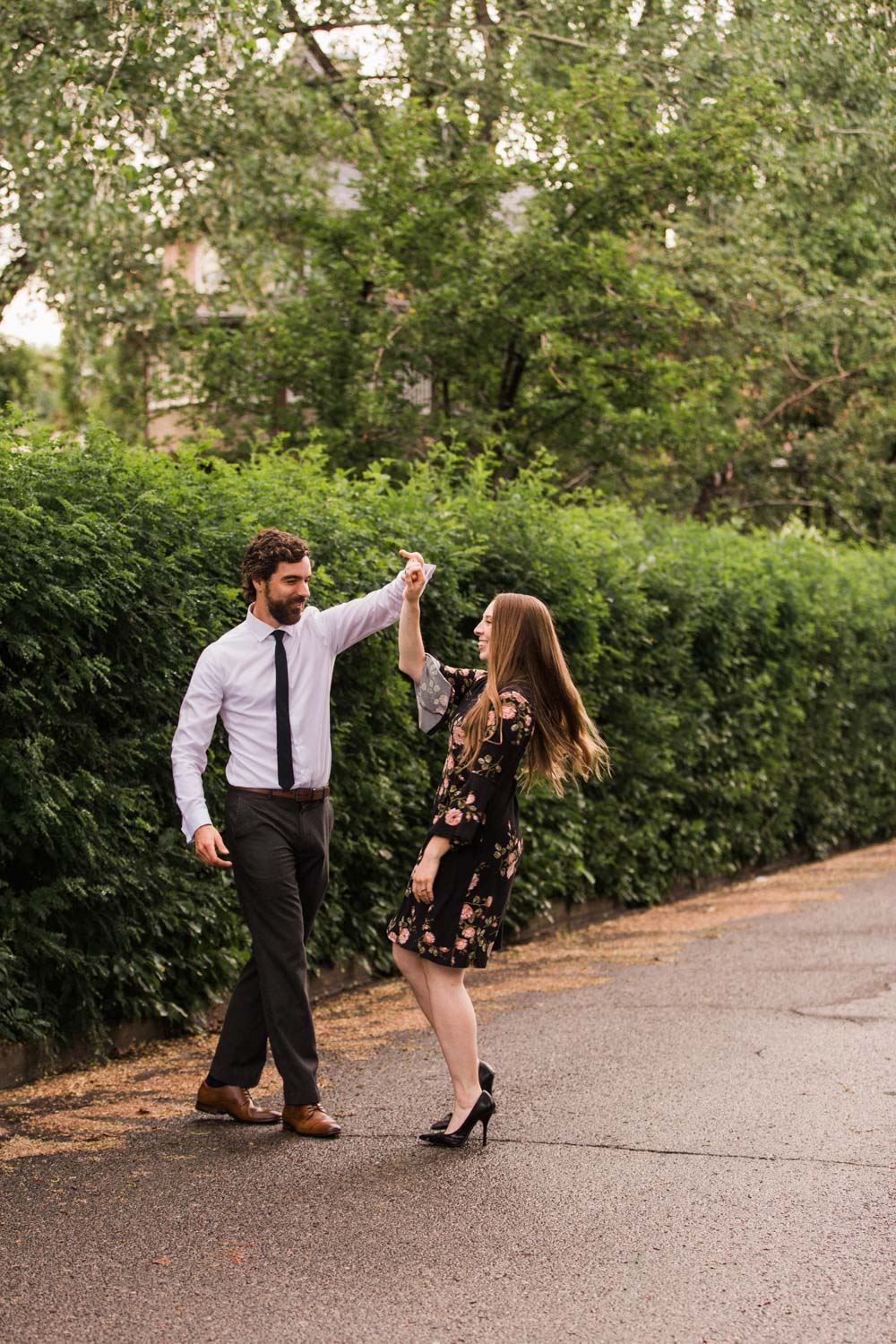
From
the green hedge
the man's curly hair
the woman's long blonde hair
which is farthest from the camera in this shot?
the green hedge

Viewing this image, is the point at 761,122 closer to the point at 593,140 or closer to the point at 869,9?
the point at 593,140

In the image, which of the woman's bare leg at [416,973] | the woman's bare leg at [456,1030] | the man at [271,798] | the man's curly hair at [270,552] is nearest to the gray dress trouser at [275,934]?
the man at [271,798]

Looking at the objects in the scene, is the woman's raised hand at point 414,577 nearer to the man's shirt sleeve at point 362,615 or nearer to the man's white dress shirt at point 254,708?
the man's white dress shirt at point 254,708

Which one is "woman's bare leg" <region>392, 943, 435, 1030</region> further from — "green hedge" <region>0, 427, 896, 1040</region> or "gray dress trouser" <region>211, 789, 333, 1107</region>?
"green hedge" <region>0, 427, 896, 1040</region>

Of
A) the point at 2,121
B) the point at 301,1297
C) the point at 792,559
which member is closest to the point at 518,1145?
the point at 301,1297

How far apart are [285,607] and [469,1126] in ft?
6.45

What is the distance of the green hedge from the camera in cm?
646

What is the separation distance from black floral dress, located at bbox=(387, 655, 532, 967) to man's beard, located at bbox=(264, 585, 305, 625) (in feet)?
2.37

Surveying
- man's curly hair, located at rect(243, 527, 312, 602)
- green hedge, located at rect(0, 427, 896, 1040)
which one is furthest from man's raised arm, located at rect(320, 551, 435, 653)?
green hedge, located at rect(0, 427, 896, 1040)

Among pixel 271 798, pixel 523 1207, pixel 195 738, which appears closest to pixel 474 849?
pixel 271 798

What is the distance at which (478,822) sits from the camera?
5637 millimetres

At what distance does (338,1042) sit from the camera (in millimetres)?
7512

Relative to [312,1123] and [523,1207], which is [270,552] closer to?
[312,1123]

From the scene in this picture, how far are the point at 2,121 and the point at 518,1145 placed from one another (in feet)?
40.0
